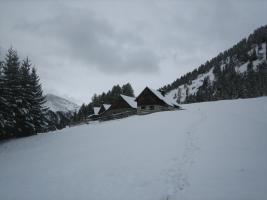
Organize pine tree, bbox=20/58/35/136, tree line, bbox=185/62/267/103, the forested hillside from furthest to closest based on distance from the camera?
1. the forested hillside
2. tree line, bbox=185/62/267/103
3. pine tree, bbox=20/58/35/136

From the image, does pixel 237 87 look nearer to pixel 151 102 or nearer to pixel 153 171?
pixel 151 102

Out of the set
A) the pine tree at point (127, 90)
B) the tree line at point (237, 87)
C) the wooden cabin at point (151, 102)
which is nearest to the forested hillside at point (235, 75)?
the tree line at point (237, 87)

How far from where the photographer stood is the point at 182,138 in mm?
15547

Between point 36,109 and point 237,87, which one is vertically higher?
point 237,87

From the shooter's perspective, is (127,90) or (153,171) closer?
(153,171)

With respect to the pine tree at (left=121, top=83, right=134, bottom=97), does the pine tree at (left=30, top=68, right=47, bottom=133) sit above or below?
below

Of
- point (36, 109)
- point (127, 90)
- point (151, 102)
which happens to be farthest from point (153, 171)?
point (127, 90)

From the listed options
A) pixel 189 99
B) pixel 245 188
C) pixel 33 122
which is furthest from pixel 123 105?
pixel 189 99

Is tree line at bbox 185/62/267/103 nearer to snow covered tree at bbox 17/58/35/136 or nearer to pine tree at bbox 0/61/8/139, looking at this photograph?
snow covered tree at bbox 17/58/35/136

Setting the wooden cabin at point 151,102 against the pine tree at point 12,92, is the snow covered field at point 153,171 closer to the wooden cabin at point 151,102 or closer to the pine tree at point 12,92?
the pine tree at point 12,92

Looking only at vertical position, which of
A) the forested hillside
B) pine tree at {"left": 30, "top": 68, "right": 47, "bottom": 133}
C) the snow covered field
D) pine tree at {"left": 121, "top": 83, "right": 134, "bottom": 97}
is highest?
the forested hillside

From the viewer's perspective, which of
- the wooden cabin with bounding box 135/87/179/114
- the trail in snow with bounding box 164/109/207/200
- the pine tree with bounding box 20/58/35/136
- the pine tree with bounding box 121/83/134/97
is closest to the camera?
the trail in snow with bounding box 164/109/207/200

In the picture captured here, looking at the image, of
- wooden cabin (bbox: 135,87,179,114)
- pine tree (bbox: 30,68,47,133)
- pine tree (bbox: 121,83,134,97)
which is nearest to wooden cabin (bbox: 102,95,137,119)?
wooden cabin (bbox: 135,87,179,114)

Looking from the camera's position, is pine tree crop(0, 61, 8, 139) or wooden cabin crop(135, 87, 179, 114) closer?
pine tree crop(0, 61, 8, 139)
